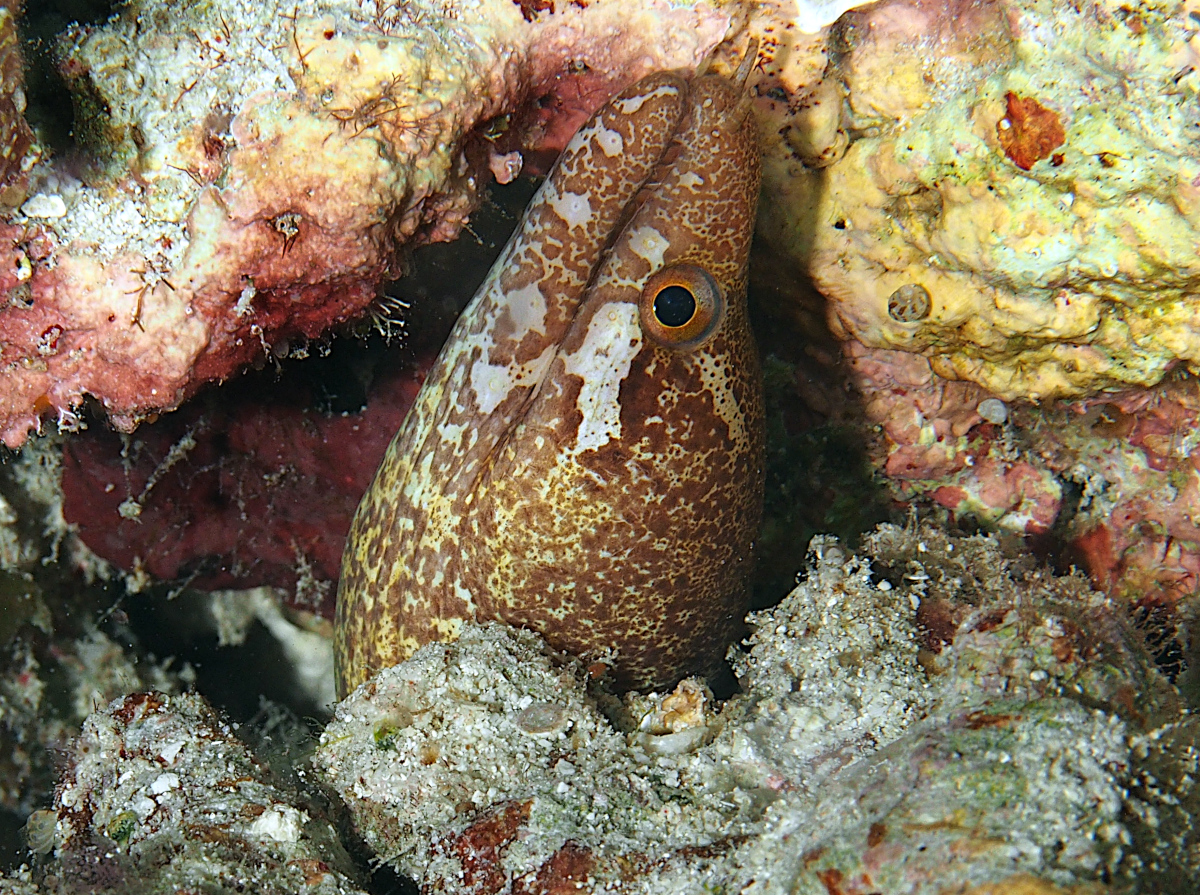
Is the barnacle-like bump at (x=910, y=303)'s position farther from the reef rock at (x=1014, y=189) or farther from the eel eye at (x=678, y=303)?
the eel eye at (x=678, y=303)

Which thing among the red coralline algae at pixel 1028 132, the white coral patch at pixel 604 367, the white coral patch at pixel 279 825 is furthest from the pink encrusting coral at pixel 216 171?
the red coralline algae at pixel 1028 132

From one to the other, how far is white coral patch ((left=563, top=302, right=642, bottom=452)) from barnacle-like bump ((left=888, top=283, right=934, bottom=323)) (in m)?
1.10

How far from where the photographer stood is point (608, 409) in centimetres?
278

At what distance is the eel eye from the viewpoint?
107 inches

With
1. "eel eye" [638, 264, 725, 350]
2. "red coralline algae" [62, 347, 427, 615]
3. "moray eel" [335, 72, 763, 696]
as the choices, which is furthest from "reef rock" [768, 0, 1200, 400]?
"red coralline algae" [62, 347, 427, 615]

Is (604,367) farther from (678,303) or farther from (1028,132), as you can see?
(1028,132)

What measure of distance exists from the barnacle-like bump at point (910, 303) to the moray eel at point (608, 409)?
2.07 feet

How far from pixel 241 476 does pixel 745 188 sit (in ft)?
10.8

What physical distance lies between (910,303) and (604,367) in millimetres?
1275

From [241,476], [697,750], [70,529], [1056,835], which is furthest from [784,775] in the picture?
[70,529]

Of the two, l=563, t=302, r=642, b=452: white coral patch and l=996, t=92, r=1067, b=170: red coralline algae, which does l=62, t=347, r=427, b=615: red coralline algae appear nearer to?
l=563, t=302, r=642, b=452: white coral patch

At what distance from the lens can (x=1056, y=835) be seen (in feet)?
4.63

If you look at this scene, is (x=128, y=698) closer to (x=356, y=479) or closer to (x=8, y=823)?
(x=356, y=479)

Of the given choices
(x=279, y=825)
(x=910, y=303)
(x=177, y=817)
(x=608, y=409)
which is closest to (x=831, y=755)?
(x=608, y=409)
